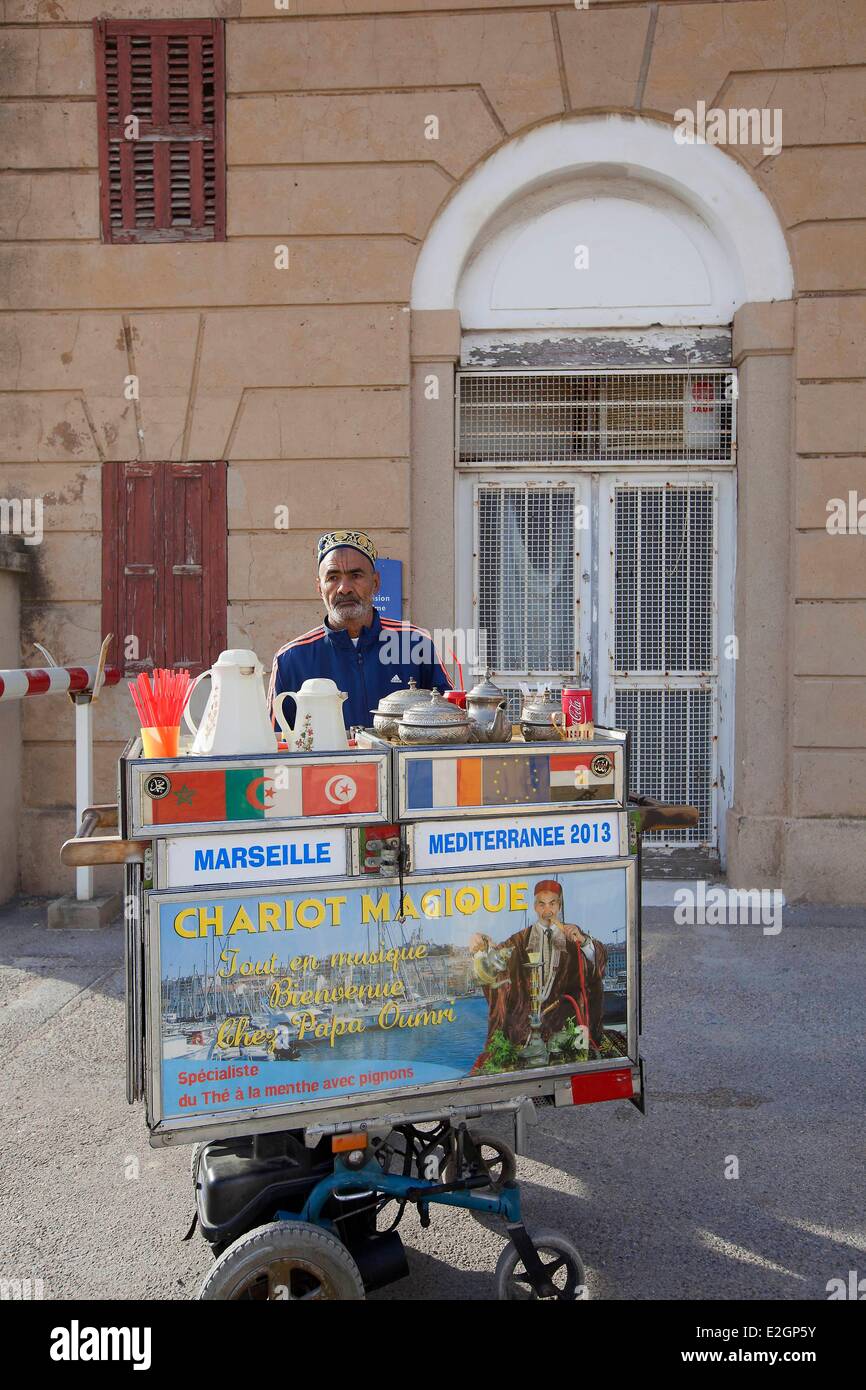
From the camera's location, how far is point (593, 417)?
7.14 m

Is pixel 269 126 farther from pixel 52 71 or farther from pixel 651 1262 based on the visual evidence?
pixel 651 1262

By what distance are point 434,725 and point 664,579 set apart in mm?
4865

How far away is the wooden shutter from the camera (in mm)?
6836

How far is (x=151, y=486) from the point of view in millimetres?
6848

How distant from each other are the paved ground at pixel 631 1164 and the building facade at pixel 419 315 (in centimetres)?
204

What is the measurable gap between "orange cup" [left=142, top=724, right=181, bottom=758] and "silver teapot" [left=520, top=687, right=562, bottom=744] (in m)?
1.00

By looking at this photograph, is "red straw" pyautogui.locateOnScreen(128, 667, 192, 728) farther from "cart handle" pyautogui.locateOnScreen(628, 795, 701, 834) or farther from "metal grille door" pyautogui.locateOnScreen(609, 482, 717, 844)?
"metal grille door" pyautogui.locateOnScreen(609, 482, 717, 844)

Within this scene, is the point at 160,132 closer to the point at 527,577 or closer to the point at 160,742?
the point at 527,577

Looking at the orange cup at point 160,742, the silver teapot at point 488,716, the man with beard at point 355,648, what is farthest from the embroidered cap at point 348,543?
the orange cup at point 160,742

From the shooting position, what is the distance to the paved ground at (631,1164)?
2957 millimetres

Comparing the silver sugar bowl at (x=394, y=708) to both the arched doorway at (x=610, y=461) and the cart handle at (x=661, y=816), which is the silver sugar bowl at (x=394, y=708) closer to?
the cart handle at (x=661, y=816)

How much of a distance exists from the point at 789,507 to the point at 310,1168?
556 centimetres

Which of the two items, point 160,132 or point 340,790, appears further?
point 160,132

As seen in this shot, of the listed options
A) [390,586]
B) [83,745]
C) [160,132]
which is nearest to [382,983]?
[83,745]
